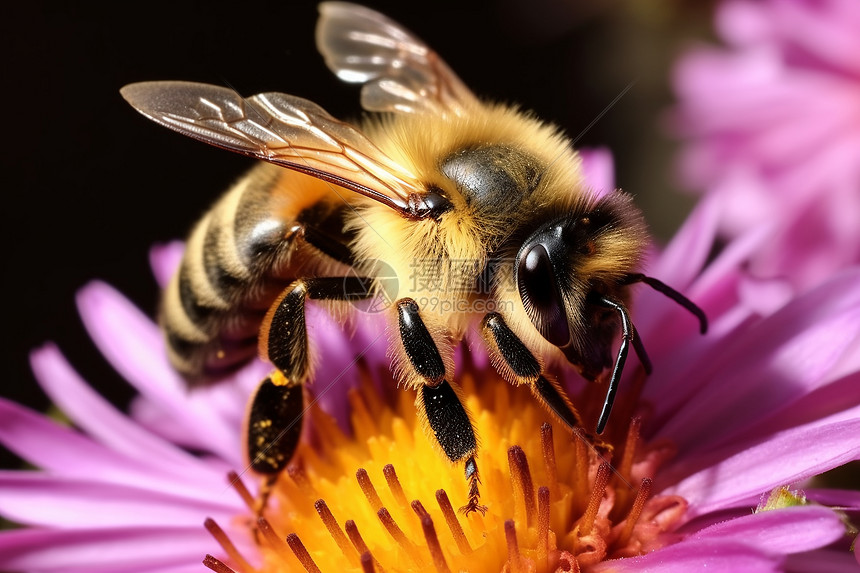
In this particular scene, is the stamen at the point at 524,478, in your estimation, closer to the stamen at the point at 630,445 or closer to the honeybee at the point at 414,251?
the honeybee at the point at 414,251

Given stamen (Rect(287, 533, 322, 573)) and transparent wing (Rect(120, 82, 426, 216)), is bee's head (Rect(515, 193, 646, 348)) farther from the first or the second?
stamen (Rect(287, 533, 322, 573))

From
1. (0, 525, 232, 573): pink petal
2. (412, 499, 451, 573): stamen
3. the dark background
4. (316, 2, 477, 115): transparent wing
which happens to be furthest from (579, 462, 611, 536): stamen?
the dark background

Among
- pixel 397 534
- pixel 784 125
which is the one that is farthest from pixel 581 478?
pixel 784 125

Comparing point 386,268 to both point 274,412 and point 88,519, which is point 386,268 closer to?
point 274,412

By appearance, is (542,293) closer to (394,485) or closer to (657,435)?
(394,485)

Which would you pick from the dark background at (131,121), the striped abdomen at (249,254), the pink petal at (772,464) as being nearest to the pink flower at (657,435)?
the pink petal at (772,464)

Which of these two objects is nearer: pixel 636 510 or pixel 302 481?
pixel 636 510

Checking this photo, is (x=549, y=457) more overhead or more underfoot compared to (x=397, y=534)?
more overhead

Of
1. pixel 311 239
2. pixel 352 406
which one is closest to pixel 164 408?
pixel 352 406
